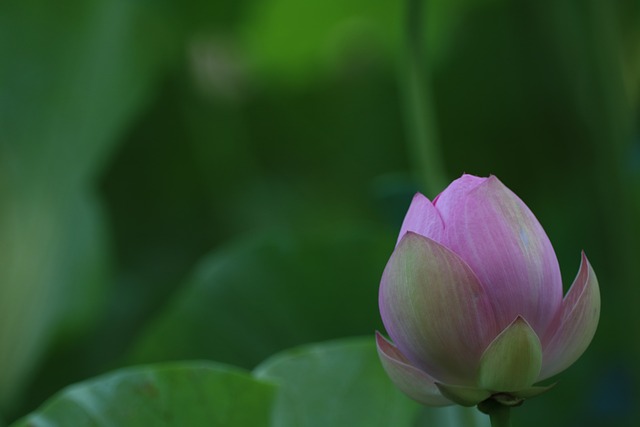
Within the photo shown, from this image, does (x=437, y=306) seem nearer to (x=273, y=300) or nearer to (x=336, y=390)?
(x=336, y=390)

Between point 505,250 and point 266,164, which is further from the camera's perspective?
point 266,164

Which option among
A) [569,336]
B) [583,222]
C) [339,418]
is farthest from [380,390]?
[583,222]

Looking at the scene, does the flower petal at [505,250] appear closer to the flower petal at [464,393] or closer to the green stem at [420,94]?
the flower petal at [464,393]

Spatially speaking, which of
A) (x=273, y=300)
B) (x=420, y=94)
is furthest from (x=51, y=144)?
(x=420, y=94)

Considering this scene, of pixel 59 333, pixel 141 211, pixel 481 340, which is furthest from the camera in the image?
pixel 141 211

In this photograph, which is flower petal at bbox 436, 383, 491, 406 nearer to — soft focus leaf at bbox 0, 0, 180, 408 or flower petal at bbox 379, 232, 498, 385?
flower petal at bbox 379, 232, 498, 385

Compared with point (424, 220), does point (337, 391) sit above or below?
below

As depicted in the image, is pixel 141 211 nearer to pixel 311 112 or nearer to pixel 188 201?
pixel 188 201
